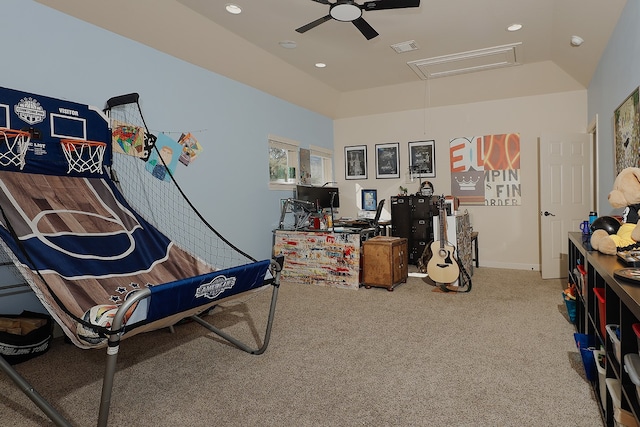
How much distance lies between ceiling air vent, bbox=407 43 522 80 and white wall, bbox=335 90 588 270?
2.75ft

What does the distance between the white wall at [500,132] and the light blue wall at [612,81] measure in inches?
22.0

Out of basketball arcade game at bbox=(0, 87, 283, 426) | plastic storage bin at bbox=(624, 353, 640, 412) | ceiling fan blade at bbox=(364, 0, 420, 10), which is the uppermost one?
ceiling fan blade at bbox=(364, 0, 420, 10)

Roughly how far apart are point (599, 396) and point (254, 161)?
410 centimetres

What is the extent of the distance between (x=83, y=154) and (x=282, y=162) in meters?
3.08

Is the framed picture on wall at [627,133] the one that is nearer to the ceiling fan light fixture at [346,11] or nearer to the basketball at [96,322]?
the ceiling fan light fixture at [346,11]

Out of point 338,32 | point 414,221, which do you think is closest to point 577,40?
point 338,32

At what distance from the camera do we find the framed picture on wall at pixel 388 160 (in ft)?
21.4

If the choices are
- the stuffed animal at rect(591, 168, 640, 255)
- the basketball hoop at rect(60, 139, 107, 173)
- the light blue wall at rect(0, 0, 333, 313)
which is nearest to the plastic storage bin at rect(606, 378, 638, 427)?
the stuffed animal at rect(591, 168, 640, 255)

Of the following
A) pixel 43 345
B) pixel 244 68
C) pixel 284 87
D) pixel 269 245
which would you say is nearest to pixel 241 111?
pixel 244 68

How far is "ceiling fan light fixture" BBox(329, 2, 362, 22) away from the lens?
10.2 feet

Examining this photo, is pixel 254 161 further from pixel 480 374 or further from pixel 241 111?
pixel 480 374

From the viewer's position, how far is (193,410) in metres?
2.03

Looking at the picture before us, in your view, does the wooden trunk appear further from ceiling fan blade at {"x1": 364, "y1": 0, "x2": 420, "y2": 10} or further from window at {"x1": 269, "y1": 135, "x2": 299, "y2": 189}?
ceiling fan blade at {"x1": 364, "y1": 0, "x2": 420, "y2": 10}

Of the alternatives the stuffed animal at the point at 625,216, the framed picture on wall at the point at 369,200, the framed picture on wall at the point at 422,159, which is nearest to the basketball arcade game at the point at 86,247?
the stuffed animal at the point at 625,216
